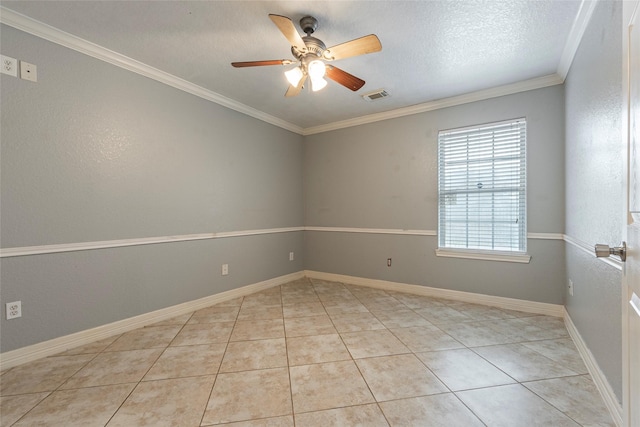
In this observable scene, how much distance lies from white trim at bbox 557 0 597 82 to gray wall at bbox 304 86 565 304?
350mm

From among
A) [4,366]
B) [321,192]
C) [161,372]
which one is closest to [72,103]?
[4,366]

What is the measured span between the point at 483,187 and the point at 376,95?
5.48 feet

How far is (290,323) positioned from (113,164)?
2174 mm

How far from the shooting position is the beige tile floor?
4.83 ft

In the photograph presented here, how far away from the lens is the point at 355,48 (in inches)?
75.8

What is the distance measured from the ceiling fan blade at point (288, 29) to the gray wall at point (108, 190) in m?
1.68

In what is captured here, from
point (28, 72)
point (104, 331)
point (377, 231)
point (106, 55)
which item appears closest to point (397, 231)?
point (377, 231)

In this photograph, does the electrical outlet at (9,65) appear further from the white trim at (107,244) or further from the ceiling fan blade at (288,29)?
the ceiling fan blade at (288,29)

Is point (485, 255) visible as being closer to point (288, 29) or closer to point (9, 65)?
point (288, 29)

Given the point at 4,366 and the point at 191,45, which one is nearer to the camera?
the point at 4,366

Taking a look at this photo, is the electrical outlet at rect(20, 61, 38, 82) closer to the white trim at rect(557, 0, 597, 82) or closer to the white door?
the white door

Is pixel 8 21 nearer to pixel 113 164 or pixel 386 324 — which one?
pixel 113 164

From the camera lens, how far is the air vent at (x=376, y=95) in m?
3.23

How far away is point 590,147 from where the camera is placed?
6.28 feet
